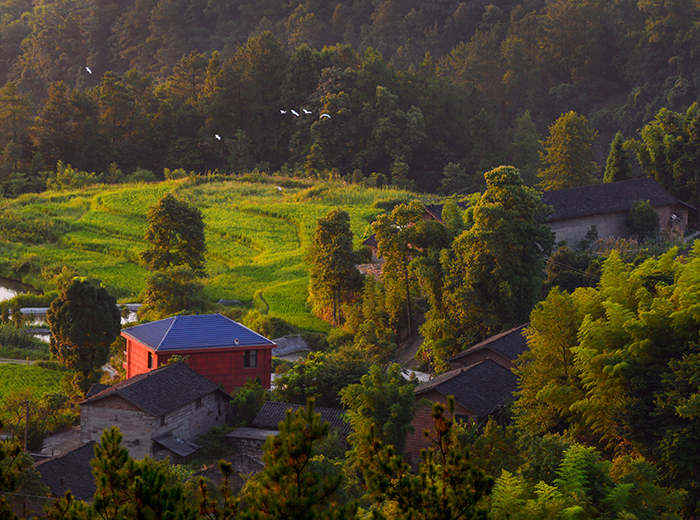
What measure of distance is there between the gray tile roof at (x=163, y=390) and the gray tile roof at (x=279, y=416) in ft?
5.06

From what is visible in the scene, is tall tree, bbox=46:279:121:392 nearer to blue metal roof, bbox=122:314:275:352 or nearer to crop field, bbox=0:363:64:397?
blue metal roof, bbox=122:314:275:352

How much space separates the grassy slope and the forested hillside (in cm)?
625

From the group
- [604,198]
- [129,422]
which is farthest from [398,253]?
[129,422]

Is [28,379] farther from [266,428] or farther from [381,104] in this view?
[381,104]

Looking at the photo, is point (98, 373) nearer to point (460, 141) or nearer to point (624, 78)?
point (460, 141)

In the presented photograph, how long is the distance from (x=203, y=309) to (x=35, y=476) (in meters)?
20.4

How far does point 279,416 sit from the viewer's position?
2356 centimetres

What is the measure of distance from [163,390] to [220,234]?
29113mm

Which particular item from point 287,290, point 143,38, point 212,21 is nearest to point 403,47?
point 212,21

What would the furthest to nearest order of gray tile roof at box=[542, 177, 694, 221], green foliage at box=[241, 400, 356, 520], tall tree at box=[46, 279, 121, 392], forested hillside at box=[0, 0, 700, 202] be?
forested hillside at box=[0, 0, 700, 202], gray tile roof at box=[542, 177, 694, 221], tall tree at box=[46, 279, 121, 392], green foliage at box=[241, 400, 356, 520]

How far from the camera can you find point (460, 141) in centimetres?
7319

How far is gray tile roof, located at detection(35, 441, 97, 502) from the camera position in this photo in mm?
18578

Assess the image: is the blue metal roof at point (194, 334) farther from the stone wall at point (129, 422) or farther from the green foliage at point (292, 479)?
the green foliage at point (292, 479)

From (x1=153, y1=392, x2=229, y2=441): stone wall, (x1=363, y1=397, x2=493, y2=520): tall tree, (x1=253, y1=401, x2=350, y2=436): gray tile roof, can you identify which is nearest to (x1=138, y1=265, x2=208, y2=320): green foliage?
(x1=153, y1=392, x2=229, y2=441): stone wall
